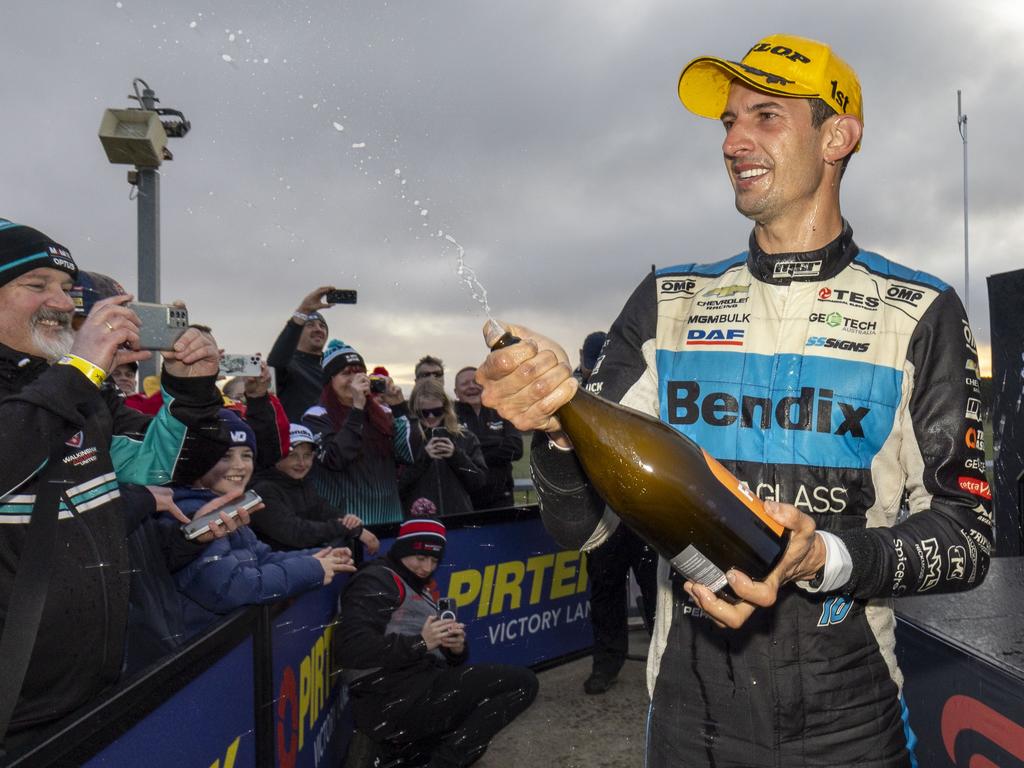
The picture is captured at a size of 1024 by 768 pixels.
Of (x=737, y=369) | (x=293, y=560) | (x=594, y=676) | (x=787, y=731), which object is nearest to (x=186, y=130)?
→ (x=293, y=560)

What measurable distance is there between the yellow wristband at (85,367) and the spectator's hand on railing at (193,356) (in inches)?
17.4

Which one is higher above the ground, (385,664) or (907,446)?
(907,446)

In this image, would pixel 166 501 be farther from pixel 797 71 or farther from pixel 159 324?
pixel 797 71

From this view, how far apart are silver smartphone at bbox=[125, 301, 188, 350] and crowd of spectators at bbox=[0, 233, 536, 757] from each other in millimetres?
46

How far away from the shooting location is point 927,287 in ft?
6.25

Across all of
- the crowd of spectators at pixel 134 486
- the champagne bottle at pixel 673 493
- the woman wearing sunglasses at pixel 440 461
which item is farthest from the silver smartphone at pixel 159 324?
the woman wearing sunglasses at pixel 440 461

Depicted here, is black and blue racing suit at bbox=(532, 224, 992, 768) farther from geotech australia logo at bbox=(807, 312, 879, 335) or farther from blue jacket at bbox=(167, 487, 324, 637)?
blue jacket at bbox=(167, 487, 324, 637)

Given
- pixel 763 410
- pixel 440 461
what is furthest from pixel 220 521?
pixel 440 461

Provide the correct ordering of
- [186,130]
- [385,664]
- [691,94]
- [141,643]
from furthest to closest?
[186,130] → [385,664] → [141,643] → [691,94]

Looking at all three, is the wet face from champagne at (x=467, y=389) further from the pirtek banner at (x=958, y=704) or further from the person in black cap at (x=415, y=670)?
the pirtek banner at (x=958, y=704)

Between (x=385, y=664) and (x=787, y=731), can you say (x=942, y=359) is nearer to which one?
(x=787, y=731)

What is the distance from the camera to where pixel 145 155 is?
6.67 metres

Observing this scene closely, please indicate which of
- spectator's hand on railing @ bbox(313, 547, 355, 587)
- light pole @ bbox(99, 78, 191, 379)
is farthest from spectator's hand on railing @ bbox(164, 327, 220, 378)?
light pole @ bbox(99, 78, 191, 379)

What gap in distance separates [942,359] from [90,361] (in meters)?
2.51
